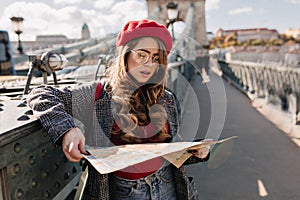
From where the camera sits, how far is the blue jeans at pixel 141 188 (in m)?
1.30

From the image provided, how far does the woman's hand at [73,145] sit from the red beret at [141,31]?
1.52 ft

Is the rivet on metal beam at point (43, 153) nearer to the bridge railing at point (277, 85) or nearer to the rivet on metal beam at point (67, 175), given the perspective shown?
the rivet on metal beam at point (67, 175)

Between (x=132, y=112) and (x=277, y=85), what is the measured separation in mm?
6077

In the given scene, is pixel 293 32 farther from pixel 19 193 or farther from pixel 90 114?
pixel 19 193

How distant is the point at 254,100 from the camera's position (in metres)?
8.57

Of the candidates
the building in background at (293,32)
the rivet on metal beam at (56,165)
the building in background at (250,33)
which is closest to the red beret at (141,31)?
the rivet on metal beam at (56,165)

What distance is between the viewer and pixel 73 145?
3.41 ft

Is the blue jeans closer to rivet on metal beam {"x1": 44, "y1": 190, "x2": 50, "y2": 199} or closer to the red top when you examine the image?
the red top

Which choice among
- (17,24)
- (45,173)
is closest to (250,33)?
(17,24)

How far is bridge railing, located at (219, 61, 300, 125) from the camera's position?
5422 mm

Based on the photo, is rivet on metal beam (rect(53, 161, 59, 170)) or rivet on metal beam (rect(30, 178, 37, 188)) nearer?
rivet on metal beam (rect(30, 178, 37, 188))

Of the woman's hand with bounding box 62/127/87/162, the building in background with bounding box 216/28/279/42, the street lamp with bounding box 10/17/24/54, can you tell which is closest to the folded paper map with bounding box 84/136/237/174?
the woman's hand with bounding box 62/127/87/162

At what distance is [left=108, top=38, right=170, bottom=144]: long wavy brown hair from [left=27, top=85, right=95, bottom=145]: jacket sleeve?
0.41ft

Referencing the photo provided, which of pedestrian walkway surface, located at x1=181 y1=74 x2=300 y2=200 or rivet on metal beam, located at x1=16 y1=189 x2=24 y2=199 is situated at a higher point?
rivet on metal beam, located at x1=16 y1=189 x2=24 y2=199
